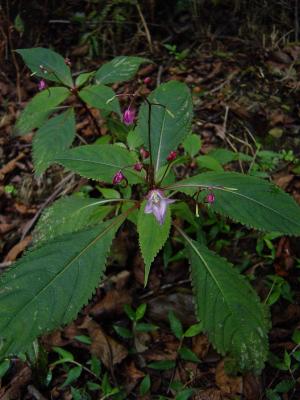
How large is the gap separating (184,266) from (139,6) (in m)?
2.45

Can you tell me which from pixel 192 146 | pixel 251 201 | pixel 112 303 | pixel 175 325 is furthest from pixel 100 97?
pixel 175 325

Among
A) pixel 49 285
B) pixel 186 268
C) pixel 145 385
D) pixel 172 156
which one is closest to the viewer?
pixel 49 285

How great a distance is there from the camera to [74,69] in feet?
12.0

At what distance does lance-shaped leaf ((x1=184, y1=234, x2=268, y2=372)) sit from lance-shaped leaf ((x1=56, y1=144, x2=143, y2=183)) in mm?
510

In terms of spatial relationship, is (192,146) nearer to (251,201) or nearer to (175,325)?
(251,201)

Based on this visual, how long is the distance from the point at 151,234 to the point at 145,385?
31.5 inches

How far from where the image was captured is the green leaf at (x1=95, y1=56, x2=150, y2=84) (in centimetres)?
233

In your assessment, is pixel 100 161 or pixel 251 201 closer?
pixel 251 201

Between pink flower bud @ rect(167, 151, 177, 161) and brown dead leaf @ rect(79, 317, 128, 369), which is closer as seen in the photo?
pink flower bud @ rect(167, 151, 177, 161)

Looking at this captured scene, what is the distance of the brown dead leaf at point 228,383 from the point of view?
185cm

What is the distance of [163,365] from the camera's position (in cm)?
195

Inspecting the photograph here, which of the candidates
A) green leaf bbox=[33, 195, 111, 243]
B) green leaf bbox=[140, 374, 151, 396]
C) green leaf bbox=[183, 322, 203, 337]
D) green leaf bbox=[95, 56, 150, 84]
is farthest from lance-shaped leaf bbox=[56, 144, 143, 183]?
green leaf bbox=[140, 374, 151, 396]

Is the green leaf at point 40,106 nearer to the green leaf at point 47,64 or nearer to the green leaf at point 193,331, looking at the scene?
the green leaf at point 47,64

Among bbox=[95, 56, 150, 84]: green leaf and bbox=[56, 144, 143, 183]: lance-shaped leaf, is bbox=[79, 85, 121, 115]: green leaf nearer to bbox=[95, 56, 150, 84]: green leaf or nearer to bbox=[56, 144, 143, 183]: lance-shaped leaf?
bbox=[95, 56, 150, 84]: green leaf
